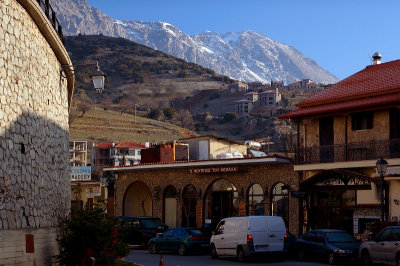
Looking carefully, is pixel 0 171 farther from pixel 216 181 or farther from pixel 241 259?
pixel 216 181

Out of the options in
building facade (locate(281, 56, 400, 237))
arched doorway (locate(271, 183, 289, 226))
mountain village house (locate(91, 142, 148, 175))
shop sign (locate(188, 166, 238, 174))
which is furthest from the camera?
mountain village house (locate(91, 142, 148, 175))

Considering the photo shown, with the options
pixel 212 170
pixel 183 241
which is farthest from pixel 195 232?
pixel 212 170

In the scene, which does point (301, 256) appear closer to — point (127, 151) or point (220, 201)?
point (220, 201)

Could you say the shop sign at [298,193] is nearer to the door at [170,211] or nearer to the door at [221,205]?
the door at [221,205]

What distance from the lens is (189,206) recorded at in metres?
41.1

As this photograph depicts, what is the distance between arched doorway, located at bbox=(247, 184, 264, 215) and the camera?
36969 millimetres

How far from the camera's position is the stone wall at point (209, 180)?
3516 cm

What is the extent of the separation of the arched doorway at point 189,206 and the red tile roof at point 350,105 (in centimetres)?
914

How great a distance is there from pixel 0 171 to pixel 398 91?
21.7m

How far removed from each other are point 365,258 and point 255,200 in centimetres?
1547

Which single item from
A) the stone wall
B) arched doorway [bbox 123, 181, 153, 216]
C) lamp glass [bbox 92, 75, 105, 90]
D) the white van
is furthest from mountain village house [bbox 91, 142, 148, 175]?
→ lamp glass [bbox 92, 75, 105, 90]

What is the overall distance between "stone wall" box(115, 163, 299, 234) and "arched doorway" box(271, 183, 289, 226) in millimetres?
297

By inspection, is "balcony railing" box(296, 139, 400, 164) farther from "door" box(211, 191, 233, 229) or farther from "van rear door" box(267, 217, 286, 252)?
"van rear door" box(267, 217, 286, 252)

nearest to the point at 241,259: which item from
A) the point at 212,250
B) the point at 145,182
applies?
the point at 212,250
